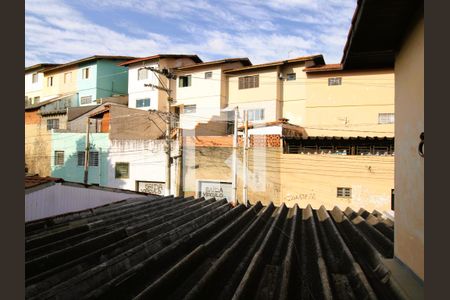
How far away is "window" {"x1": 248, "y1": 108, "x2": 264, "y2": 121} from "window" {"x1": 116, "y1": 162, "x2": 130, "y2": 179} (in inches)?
524

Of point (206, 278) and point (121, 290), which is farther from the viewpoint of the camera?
point (206, 278)

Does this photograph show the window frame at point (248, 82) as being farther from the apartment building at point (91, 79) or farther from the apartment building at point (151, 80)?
the apartment building at point (91, 79)

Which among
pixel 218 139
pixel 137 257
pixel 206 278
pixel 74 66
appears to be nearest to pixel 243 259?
pixel 206 278

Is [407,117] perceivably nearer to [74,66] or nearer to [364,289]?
[364,289]

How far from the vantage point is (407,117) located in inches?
144

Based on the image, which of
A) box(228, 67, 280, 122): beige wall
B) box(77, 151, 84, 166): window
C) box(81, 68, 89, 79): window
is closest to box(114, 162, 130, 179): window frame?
box(77, 151, 84, 166): window

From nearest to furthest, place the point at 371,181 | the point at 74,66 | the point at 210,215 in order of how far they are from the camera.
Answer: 1. the point at 210,215
2. the point at 371,181
3. the point at 74,66

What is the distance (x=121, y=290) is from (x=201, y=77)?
3514 centimetres

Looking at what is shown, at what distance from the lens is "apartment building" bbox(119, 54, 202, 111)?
38.6 m

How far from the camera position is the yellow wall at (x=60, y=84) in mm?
45812

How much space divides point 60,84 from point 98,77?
7630 millimetres

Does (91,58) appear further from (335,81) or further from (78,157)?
(335,81)

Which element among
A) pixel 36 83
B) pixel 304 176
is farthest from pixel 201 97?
pixel 36 83

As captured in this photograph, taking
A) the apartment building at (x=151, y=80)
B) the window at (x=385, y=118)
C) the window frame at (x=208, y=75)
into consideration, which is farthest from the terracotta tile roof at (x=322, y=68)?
the apartment building at (x=151, y=80)
